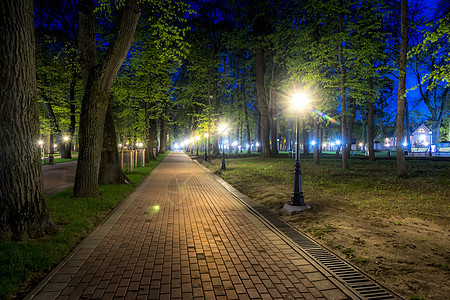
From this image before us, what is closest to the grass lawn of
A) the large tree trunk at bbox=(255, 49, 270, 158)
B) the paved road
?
the paved road

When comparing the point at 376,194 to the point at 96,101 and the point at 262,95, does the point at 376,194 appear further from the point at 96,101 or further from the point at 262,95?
the point at 262,95

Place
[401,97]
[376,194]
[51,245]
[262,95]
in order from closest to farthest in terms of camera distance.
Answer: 1. [51,245]
2. [376,194]
3. [401,97]
4. [262,95]

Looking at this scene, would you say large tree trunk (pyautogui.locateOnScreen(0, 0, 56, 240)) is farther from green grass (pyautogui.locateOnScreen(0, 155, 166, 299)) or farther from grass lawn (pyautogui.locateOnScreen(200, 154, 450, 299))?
grass lawn (pyautogui.locateOnScreen(200, 154, 450, 299))

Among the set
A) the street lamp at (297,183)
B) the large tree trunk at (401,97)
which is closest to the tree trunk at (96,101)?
the street lamp at (297,183)

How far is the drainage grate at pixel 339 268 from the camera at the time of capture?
3.47 meters

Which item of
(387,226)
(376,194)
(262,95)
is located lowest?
(387,226)

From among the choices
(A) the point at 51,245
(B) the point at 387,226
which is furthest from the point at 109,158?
(B) the point at 387,226

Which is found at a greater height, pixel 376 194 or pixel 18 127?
pixel 18 127

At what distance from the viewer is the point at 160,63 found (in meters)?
23.6

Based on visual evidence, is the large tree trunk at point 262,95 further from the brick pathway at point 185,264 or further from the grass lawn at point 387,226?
the brick pathway at point 185,264

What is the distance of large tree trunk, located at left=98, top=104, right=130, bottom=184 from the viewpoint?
11.6 meters

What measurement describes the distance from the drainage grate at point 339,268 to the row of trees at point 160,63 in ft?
16.1

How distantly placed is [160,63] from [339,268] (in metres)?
22.9

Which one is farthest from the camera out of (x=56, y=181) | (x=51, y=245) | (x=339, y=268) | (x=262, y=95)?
(x=262, y=95)
